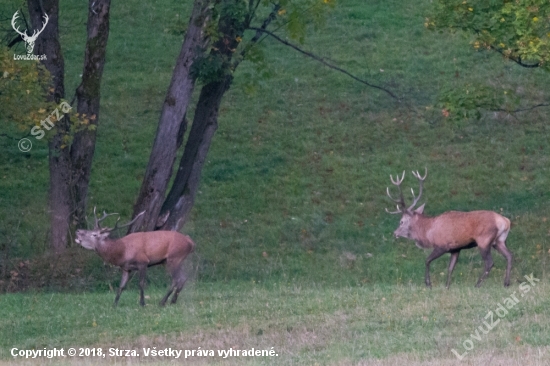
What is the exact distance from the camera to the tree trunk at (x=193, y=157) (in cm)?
1691

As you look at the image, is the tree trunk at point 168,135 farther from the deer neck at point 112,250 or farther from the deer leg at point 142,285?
the deer leg at point 142,285

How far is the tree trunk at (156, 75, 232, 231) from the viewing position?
1691 cm

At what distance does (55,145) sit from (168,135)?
214cm

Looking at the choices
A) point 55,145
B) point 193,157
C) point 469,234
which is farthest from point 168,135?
point 469,234

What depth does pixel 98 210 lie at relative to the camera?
66.2ft

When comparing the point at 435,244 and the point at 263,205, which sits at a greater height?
the point at 435,244

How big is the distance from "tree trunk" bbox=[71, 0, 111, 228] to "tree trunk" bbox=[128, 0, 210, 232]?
1188 mm

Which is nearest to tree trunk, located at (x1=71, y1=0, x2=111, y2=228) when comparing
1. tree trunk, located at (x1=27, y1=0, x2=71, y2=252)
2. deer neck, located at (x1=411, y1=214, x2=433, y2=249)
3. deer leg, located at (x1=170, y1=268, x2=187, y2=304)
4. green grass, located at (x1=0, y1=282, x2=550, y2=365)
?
tree trunk, located at (x1=27, y1=0, x2=71, y2=252)

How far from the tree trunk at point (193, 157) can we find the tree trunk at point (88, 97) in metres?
1.63

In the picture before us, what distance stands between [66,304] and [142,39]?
18412mm

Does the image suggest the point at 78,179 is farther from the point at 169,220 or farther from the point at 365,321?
the point at 365,321

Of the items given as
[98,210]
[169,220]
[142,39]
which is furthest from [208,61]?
[142,39]

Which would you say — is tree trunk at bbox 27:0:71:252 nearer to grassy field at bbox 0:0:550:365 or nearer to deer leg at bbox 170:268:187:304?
grassy field at bbox 0:0:550:365

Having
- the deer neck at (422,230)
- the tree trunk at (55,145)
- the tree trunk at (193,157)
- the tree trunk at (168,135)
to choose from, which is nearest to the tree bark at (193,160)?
the tree trunk at (193,157)
